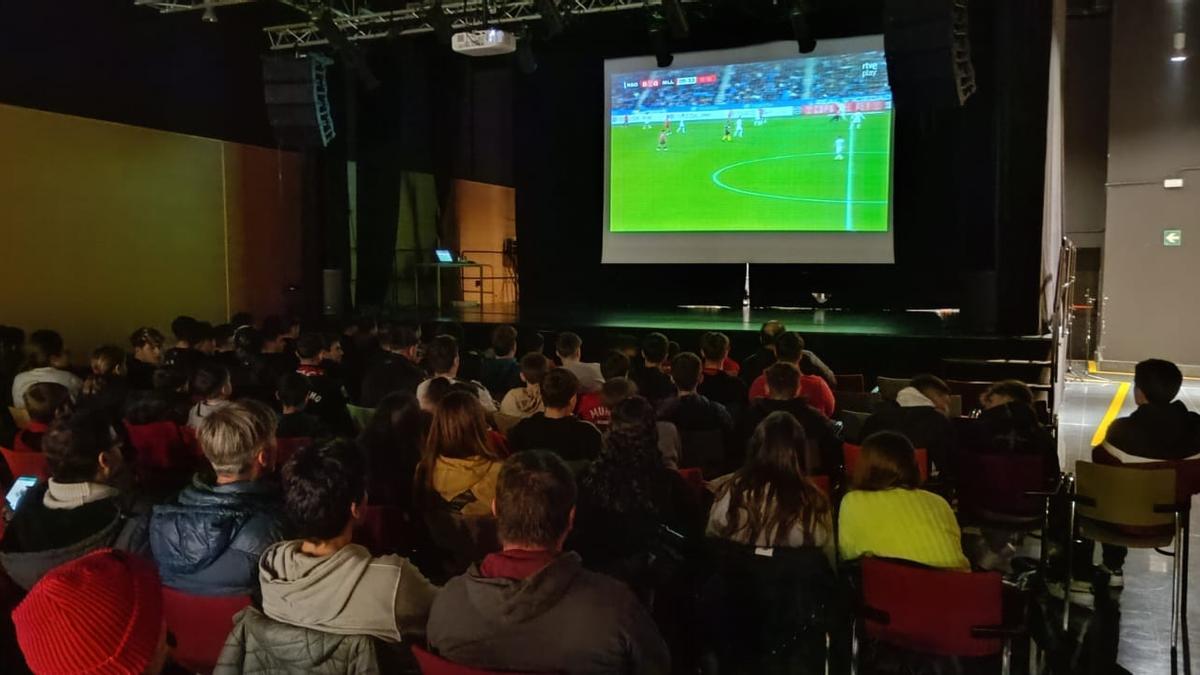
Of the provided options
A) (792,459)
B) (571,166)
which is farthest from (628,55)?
(792,459)

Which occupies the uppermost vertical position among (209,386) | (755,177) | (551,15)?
(551,15)

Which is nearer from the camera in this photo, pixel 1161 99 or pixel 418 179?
pixel 1161 99

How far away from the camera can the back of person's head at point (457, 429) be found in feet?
10.6

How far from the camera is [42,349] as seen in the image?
5.57m

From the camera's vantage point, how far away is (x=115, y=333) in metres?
9.22

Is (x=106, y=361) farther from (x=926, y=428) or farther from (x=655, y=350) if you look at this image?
(x=926, y=428)

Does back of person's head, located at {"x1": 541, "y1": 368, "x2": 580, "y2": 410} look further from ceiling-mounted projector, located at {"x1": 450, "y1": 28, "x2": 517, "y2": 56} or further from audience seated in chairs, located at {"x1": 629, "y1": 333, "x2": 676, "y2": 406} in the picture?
ceiling-mounted projector, located at {"x1": 450, "y1": 28, "x2": 517, "y2": 56}

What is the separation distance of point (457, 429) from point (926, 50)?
20.3 feet

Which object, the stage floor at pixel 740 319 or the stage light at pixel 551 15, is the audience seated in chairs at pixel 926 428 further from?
the stage light at pixel 551 15

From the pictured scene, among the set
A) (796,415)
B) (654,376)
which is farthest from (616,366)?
(796,415)

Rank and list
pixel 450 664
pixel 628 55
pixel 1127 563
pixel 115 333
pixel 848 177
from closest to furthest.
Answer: pixel 450 664 → pixel 1127 563 → pixel 115 333 → pixel 848 177 → pixel 628 55

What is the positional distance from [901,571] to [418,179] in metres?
12.1

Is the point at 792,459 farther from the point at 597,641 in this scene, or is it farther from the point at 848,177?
the point at 848,177

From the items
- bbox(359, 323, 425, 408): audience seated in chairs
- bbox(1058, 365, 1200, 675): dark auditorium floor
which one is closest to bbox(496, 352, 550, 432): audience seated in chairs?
bbox(359, 323, 425, 408): audience seated in chairs
